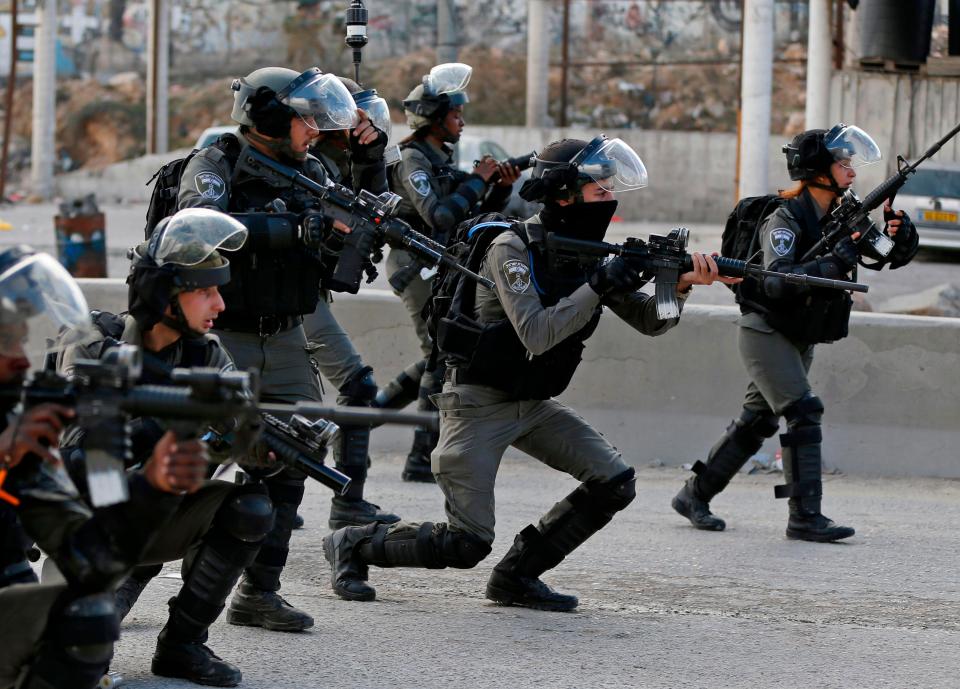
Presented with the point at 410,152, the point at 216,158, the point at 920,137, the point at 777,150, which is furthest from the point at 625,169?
the point at 777,150

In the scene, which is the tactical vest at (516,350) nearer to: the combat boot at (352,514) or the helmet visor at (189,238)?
the helmet visor at (189,238)

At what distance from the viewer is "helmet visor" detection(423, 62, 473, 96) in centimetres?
848

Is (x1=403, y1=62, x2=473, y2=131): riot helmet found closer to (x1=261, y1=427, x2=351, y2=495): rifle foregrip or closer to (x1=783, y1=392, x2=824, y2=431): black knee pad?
(x1=783, y1=392, x2=824, y2=431): black knee pad

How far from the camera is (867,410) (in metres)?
8.43

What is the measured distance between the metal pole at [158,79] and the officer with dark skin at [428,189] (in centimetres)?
2132

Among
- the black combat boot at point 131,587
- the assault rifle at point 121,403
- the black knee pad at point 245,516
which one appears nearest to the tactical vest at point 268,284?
the black combat boot at point 131,587

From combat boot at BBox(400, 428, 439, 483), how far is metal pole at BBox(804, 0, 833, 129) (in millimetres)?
11527

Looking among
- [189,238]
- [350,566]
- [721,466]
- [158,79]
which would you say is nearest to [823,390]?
[721,466]

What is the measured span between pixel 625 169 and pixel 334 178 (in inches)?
73.9

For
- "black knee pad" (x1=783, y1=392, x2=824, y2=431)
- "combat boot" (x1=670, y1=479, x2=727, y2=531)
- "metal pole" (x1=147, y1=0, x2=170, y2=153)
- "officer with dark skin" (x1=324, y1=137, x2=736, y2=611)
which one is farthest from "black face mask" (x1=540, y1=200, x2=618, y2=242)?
"metal pole" (x1=147, y1=0, x2=170, y2=153)

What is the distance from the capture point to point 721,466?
7.32 metres

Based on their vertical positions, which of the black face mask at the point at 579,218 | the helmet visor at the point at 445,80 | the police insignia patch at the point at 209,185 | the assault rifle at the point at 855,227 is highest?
the helmet visor at the point at 445,80

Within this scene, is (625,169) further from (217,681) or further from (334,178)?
(217,681)

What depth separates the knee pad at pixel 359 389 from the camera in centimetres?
729
